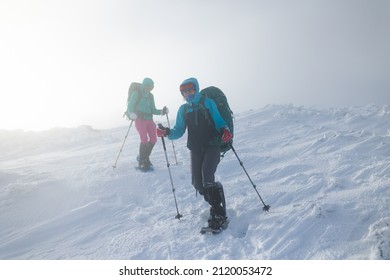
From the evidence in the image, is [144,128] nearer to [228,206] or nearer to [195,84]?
[195,84]

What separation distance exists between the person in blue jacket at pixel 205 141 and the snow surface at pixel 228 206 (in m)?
0.60

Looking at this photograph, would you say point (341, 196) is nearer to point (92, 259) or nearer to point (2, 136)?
point (92, 259)

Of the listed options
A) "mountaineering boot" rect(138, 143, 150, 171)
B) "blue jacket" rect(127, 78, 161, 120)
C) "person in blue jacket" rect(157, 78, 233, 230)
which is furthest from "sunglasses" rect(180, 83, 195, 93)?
"mountaineering boot" rect(138, 143, 150, 171)

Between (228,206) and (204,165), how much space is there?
1348mm

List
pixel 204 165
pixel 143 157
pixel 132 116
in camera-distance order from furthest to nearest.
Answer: pixel 143 157 → pixel 132 116 → pixel 204 165

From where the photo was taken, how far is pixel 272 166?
782 cm

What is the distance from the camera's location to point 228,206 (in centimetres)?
576

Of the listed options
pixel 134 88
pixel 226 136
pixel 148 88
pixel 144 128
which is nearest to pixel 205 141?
pixel 226 136

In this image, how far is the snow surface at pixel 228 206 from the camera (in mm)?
4188

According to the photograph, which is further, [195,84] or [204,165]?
[195,84]

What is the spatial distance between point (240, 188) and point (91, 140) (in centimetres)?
1264

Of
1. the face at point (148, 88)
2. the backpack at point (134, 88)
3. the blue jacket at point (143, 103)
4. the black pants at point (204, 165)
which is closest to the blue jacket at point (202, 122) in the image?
the black pants at point (204, 165)

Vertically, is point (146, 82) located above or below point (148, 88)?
above

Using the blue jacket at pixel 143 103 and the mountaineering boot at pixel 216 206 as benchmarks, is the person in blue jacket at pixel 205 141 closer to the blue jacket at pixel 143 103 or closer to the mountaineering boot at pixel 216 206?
the mountaineering boot at pixel 216 206
